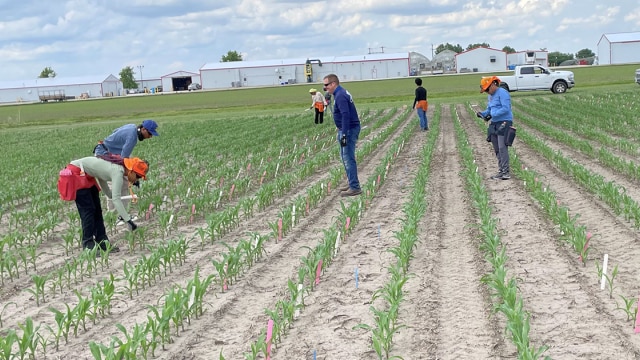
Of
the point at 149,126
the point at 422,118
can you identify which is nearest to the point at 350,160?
the point at 149,126

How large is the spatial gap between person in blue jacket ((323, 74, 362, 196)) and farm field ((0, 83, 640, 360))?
387 millimetres

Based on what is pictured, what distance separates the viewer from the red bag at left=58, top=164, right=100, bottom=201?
755 cm

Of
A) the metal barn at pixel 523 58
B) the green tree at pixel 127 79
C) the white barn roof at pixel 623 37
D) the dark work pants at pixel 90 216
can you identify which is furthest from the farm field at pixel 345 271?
the green tree at pixel 127 79

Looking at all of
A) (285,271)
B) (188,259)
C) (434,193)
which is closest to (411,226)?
(285,271)

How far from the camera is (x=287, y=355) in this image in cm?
468

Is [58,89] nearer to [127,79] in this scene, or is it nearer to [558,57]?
[127,79]

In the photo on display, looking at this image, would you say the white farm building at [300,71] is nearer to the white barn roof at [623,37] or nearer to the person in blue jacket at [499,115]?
the white barn roof at [623,37]

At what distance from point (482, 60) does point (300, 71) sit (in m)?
27.3

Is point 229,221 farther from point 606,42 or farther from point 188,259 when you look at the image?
point 606,42

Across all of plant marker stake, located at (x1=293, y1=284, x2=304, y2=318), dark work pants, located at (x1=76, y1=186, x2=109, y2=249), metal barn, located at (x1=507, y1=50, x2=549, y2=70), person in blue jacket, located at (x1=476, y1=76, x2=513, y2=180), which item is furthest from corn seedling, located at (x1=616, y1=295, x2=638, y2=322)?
metal barn, located at (x1=507, y1=50, x2=549, y2=70)

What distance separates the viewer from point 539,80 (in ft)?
121

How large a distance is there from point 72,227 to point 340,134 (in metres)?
4.09

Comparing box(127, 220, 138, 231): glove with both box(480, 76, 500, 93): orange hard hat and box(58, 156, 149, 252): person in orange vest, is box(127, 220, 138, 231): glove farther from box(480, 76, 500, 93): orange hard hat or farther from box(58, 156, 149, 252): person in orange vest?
box(480, 76, 500, 93): orange hard hat

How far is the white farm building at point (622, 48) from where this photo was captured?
302ft
